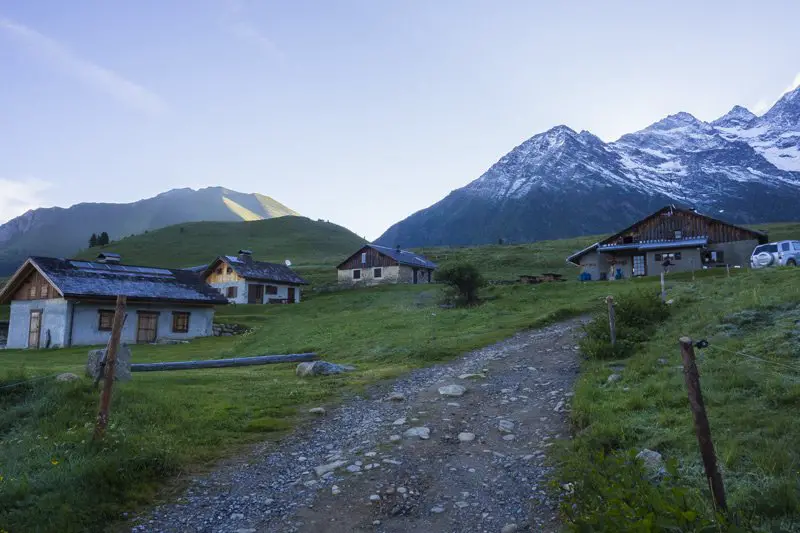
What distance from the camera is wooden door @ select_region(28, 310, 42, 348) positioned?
4031cm

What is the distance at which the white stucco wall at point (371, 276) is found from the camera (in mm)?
78125

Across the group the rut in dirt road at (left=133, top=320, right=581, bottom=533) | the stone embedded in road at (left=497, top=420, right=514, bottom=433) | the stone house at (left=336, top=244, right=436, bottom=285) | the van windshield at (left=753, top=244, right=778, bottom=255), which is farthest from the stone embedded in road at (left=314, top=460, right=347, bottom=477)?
the stone house at (left=336, top=244, right=436, bottom=285)

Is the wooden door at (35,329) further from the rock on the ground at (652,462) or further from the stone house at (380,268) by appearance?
the rock on the ground at (652,462)

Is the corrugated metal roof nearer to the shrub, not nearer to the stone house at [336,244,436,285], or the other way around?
the stone house at [336,244,436,285]

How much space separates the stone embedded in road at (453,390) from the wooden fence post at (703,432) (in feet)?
27.6

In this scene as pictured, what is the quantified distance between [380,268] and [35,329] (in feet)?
156

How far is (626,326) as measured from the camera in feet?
59.5

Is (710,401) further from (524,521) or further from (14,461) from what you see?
(14,461)

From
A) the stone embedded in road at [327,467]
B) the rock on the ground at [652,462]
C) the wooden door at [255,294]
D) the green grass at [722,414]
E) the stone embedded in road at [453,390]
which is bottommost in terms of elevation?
the stone embedded in road at [327,467]

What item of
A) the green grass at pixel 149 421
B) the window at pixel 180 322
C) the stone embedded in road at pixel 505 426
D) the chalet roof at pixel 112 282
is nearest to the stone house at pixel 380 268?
the chalet roof at pixel 112 282

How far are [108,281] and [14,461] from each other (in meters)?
38.9

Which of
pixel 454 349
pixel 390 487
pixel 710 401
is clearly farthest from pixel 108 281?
pixel 710 401

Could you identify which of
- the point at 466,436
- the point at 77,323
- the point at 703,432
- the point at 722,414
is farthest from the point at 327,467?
the point at 77,323

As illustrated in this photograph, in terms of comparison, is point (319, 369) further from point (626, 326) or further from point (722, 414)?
point (722, 414)
